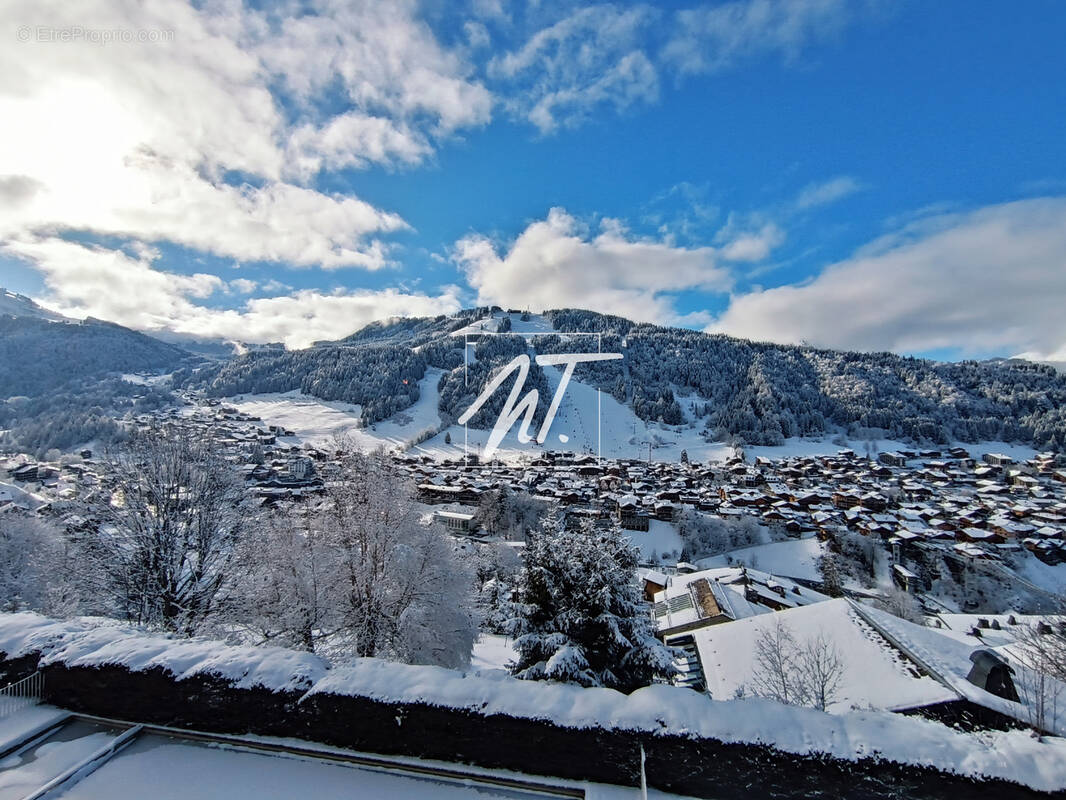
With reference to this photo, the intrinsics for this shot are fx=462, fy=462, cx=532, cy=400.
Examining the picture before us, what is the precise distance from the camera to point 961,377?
15212 centimetres

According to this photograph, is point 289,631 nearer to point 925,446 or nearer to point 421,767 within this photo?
point 421,767

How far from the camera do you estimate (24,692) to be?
5102mm

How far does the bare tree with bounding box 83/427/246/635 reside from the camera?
414 inches

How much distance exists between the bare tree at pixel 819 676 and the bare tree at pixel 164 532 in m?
15.2

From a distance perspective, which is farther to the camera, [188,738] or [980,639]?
[980,639]

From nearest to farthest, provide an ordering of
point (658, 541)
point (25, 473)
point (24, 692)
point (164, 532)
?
1. point (24, 692)
2. point (164, 532)
3. point (658, 541)
4. point (25, 473)

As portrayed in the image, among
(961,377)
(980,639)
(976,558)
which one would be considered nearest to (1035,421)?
(961,377)

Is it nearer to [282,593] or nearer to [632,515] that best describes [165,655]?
[282,593]

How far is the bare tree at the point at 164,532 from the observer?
1052cm

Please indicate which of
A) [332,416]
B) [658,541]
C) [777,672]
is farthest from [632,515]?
[332,416]

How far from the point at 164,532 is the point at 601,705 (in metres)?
11.2

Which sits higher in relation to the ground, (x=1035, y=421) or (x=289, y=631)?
(x=1035, y=421)

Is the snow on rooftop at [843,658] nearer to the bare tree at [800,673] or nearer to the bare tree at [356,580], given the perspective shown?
the bare tree at [800,673]

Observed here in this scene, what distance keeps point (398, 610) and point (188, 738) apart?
21.8ft
